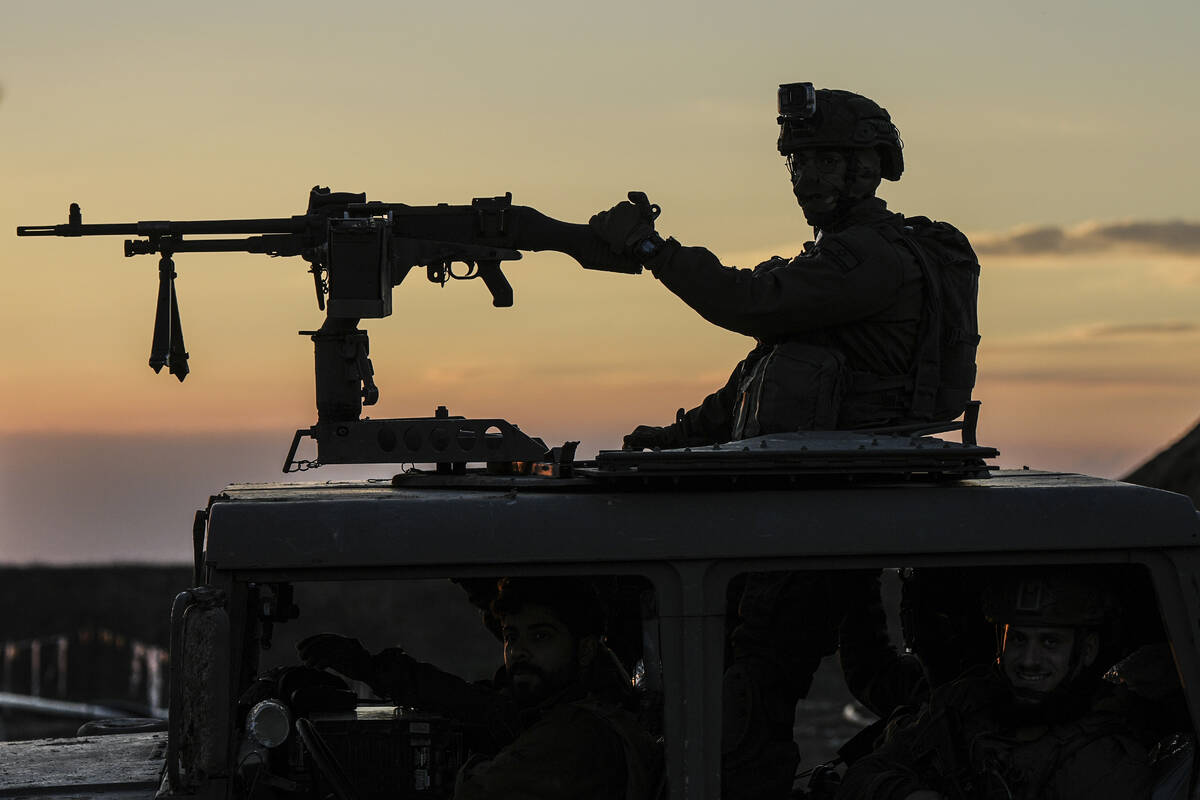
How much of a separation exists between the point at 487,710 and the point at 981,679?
1243 millimetres

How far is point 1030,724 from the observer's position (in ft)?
14.2

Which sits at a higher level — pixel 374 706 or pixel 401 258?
pixel 401 258

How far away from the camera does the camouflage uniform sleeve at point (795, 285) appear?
4.79m

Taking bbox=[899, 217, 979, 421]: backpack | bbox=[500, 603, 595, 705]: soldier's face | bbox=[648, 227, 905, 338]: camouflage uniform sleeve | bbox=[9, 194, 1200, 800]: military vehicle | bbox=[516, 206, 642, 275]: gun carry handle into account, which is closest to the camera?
bbox=[9, 194, 1200, 800]: military vehicle

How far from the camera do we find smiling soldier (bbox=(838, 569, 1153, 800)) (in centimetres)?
419

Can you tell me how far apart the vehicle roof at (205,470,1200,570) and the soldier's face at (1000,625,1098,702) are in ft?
1.28

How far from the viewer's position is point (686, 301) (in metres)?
4.84

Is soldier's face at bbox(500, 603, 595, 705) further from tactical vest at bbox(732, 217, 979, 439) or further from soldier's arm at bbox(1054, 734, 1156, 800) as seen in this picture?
soldier's arm at bbox(1054, 734, 1156, 800)

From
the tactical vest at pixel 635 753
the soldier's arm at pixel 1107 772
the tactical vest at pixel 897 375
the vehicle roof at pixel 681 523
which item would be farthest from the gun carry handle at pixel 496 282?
the soldier's arm at pixel 1107 772

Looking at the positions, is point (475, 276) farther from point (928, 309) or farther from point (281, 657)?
point (281, 657)

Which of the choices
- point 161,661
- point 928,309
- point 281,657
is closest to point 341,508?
point 928,309

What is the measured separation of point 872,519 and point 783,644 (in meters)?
1.02

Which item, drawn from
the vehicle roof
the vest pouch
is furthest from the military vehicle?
the vest pouch

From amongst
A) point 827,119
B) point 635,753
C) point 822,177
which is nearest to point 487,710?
point 635,753
